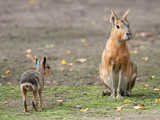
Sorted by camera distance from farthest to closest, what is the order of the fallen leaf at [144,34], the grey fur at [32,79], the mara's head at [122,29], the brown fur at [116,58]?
the fallen leaf at [144,34] → the brown fur at [116,58] → the mara's head at [122,29] → the grey fur at [32,79]

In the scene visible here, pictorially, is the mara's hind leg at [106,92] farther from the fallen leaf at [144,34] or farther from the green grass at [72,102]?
the fallen leaf at [144,34]

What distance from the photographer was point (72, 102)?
752 cm

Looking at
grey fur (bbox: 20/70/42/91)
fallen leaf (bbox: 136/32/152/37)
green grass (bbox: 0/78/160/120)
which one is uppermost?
fallen leaf (bbox: 136/32/152/37)

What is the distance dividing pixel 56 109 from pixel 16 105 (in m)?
0.73

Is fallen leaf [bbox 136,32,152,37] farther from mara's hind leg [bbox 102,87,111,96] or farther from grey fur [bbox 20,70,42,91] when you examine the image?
grey fur [bbox 20,70,42,91]

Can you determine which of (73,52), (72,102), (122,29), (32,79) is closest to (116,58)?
(122,29)

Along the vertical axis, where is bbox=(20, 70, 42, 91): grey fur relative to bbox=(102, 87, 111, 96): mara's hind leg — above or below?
above

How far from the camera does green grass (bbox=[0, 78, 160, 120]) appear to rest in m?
6.46

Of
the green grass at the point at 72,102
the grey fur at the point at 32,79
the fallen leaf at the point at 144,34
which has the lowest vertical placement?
the green grass at the point at 72,102

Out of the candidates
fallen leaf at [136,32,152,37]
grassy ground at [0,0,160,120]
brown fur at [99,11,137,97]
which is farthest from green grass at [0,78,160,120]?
fallen leaf at [136,32,152,37]

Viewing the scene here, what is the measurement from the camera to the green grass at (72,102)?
21.2 feet

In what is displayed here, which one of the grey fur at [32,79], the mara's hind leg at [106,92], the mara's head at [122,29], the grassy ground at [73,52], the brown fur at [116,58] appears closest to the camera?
the grey fur at [32,79]

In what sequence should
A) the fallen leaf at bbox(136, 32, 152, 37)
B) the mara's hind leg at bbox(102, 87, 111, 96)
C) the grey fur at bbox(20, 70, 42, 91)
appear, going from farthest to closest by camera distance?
the fallen leaf at bbox(136, 32, 152, 37) → the mara's hind leg at bbox(102, 87, 111, 96) → the grey fur at bbox(20, 70, 42, 91)

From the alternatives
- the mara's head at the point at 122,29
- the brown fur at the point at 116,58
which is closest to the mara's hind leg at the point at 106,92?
the brown fur at the point at 116,58
